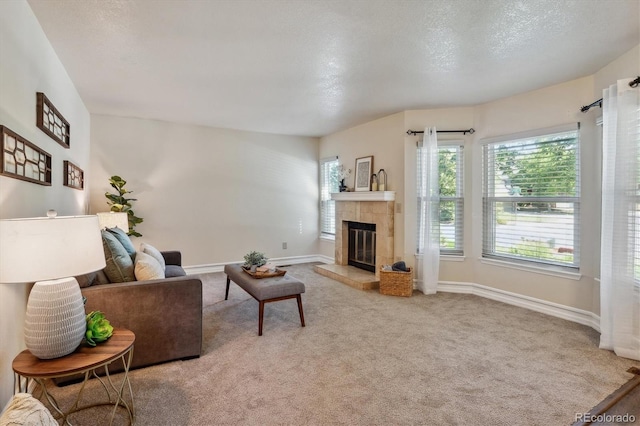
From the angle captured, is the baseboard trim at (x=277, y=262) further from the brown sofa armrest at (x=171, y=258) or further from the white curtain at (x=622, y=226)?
the white curtain at (x=622, y=226)

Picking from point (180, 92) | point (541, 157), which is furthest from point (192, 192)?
point (541, 157)

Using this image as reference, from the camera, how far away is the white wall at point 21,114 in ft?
5.65

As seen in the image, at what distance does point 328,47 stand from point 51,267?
2.41m

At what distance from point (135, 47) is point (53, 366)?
248 cm

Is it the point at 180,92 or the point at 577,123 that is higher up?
the point at 180,92

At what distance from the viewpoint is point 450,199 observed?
176 inches

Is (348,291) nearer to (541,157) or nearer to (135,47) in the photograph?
(541,157)

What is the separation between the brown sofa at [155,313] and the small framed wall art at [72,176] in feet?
4.81

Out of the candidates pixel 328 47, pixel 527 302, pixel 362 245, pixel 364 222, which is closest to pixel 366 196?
pixel 364 222

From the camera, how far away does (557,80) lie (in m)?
3.38

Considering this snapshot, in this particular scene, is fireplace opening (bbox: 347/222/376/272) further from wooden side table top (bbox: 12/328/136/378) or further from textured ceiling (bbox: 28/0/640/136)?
wooden side table top (bbox: 12/328/136/378)

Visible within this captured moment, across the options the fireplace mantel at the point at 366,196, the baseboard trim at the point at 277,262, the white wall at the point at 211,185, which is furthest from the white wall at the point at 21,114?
the fireplace mantel at the point at 366,196

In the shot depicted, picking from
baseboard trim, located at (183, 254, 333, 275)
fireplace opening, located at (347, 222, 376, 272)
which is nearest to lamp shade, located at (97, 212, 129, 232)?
baseboard trim, located at (183, 254, 333, 275)

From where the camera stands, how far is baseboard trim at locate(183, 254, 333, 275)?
18.1 feet
